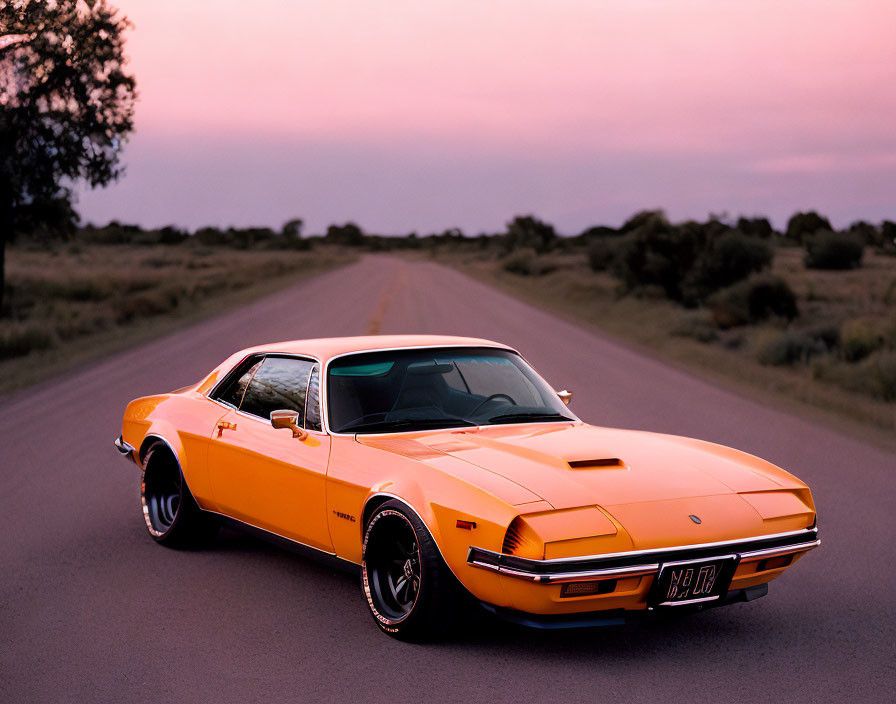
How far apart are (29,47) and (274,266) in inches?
1678

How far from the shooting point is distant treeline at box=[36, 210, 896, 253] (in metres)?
39.0

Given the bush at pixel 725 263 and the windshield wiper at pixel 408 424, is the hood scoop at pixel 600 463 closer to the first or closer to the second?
the windshield wiper at pixel 408 424

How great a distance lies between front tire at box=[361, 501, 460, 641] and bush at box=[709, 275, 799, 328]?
2435 centimetres

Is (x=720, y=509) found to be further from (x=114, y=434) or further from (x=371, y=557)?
(x=114, y=434)

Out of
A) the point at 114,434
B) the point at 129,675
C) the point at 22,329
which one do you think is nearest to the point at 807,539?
the point at 129,675

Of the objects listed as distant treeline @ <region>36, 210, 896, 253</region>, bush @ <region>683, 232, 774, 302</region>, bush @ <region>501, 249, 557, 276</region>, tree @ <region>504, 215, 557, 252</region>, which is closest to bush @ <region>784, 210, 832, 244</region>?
distant treeline @ <region>36, 210, 896, 253</region>

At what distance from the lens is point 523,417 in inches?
232

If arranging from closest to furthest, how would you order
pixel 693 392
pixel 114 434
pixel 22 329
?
pixel 114 434 → pixel 693 392 → pixel 22 329

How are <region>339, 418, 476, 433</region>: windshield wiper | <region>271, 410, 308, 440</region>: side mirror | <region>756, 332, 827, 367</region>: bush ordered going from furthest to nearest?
<region>756, 332, 827, 367</region>: bush < <region>339, 418, 476, 433</region>: windshield wiper < <region>271, 410, 308, 440</region>: side mirror

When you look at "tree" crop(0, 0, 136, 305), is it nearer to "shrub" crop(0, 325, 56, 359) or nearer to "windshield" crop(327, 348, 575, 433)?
"shrub" crop(0, 325, 56, 359)

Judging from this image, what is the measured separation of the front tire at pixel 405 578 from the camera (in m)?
4.52

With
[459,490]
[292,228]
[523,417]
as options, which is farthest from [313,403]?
[292,228]

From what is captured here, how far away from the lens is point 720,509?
4629 millimetres

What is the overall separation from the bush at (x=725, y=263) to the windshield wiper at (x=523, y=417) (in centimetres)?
2977
